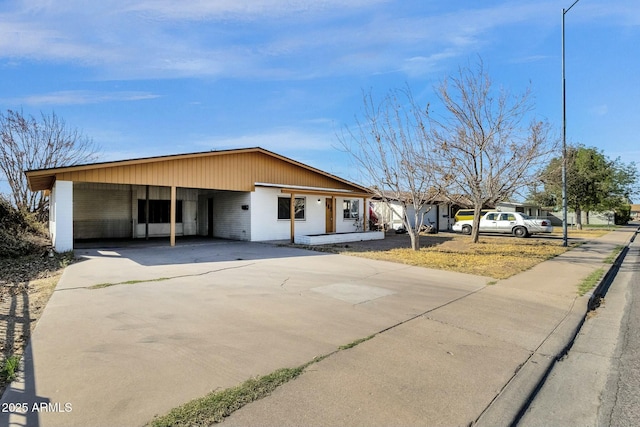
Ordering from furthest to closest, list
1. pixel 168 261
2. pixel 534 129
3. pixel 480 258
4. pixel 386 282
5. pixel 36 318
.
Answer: pixel 534 129, pixel 480 258, pixel 168 261, pixel 386 282, pixel 36 318

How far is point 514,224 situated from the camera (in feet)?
73.4

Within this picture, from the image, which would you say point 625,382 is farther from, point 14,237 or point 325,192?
point 325,192

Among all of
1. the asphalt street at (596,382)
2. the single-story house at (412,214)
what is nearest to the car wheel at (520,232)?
the single-story house at (412,214)

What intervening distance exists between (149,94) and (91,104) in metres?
5.39

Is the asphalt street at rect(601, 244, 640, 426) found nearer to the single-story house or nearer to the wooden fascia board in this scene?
the wooden fascia board

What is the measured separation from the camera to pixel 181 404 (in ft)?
8.80

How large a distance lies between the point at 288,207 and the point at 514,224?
1538 cm

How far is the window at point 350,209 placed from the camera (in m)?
22.1

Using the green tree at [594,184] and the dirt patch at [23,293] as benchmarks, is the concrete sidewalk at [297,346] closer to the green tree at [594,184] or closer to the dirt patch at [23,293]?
the dirt patch at [23,293]

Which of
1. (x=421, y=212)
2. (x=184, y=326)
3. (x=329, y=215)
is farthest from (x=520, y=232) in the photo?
(x=184, y=326)

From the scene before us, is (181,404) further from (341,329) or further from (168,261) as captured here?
(168,261)

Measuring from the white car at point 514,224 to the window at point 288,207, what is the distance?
533 inches

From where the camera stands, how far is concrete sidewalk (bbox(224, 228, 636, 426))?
8.70 feet

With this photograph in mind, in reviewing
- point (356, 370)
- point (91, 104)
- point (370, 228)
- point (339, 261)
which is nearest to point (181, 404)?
point (356, 370)
